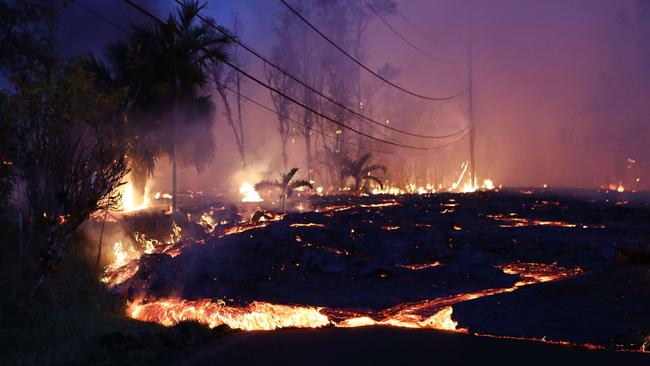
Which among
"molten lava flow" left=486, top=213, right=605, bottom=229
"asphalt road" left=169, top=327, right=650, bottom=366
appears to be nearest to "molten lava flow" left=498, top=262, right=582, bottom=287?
"asphalt road" left=169, top=327, right=650, bottom=366

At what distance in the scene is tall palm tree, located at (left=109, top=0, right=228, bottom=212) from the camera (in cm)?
1847

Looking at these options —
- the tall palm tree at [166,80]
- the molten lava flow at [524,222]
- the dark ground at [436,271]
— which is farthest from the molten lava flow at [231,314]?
the molten lava flow at [524,222]

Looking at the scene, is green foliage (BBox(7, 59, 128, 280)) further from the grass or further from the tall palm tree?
the tall palm tree

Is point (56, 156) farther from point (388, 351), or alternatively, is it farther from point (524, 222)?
point (524, 222)

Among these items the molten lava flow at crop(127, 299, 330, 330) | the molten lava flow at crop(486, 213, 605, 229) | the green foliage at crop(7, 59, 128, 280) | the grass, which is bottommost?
the molten lava flow at crop(127, 299, 330, 330)

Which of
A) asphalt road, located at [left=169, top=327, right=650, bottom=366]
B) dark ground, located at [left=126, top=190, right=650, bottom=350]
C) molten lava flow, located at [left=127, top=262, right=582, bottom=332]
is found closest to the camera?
asphalt road, located at [left=169, top=327, right=650, bottom=366]

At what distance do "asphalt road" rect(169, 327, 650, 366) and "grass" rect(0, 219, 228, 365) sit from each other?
1.67ft

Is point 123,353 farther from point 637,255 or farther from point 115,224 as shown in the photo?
point 637,255

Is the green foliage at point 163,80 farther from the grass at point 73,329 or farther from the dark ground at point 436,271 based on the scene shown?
the grass at point 73,329

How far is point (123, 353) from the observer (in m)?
7.05

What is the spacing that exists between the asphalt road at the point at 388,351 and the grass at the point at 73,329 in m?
0.51

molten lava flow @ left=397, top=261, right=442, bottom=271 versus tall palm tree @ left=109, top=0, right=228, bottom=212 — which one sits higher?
tall palm tree @ left=109, top=0, right=228, bottom=212

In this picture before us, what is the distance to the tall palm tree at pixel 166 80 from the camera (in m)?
18.5

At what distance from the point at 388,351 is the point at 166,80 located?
15.3 m
